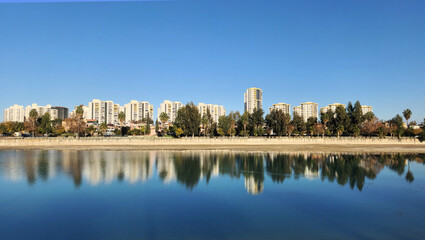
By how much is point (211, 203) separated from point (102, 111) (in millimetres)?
178847

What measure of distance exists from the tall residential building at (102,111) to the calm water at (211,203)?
6199 inches

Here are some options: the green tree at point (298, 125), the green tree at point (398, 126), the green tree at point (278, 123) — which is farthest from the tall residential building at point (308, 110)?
the green tree at point (278, 123)

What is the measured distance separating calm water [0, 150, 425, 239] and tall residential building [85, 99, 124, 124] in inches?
6199

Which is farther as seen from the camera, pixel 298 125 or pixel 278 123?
pixel 298 125

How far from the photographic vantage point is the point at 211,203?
18.2m

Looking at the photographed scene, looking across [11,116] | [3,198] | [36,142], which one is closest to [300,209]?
[3,198]

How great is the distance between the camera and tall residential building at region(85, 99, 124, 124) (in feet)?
584

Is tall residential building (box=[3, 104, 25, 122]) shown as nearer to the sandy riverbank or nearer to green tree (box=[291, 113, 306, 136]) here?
the sandy riverbank

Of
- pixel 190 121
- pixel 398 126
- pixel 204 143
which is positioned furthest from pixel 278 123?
pixel 398 126

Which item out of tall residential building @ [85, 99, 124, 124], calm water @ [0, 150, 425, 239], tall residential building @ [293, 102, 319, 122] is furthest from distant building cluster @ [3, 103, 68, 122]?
calm water @ [0, 150, 425, 239]

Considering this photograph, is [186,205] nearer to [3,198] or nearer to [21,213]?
[21,213]

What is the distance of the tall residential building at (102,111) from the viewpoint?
178m

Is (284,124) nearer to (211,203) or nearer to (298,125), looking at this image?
(298,125)

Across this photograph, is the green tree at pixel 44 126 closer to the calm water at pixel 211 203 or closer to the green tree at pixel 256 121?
the calm water at pixel 211 203
